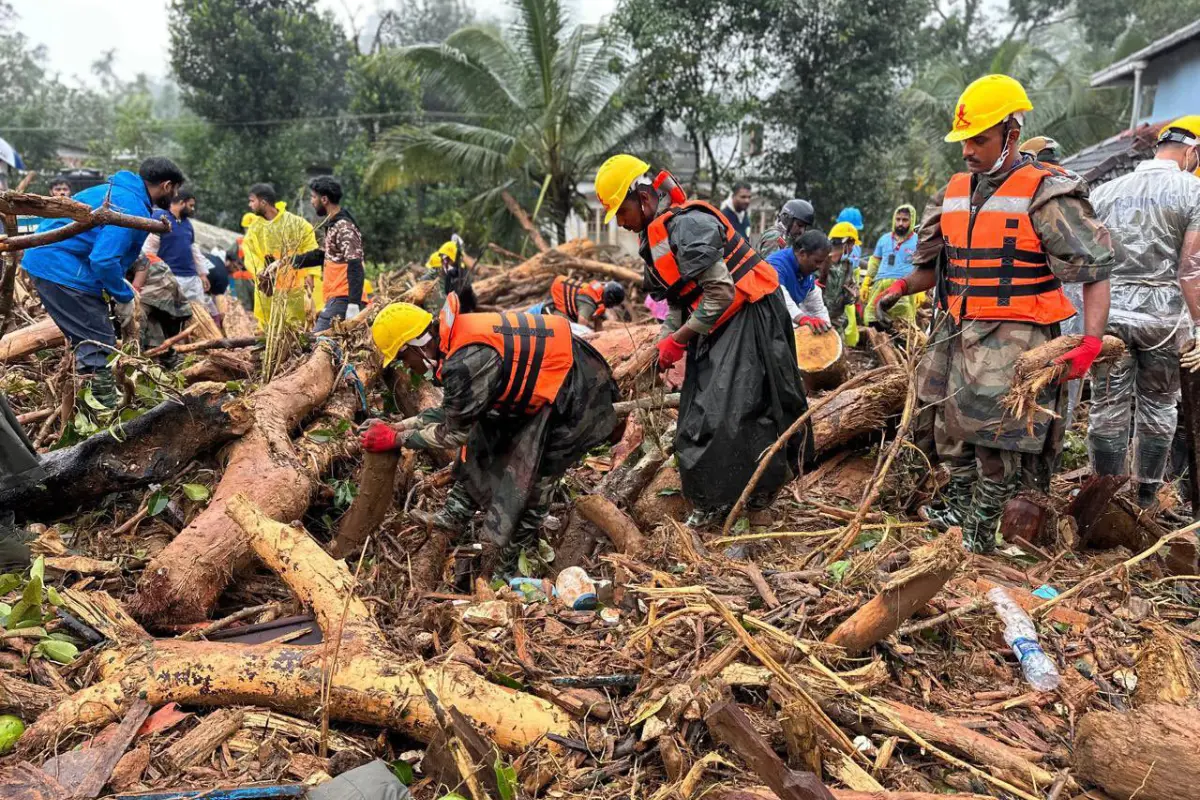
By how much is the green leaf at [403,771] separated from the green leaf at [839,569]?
1590 mm

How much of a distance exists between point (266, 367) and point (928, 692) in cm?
405

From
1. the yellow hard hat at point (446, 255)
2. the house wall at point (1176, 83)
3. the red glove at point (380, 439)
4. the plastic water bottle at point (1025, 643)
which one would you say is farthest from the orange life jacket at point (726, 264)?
the house wall at point (1176, 83)

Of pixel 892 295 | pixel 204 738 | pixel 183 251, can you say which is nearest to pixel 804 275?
pixel 892 295

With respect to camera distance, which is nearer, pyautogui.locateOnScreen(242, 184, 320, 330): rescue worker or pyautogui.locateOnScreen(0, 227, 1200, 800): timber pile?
pyautogui.locateOnScreen(0, 227, 1200, 800): timber pile

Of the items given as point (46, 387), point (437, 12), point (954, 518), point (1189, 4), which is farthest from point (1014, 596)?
point (437, 12)

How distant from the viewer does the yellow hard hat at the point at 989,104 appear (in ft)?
10.0

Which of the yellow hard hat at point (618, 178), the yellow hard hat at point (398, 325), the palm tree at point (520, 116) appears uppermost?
the palm tree at point (520, 116)

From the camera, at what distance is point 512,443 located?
373 cm

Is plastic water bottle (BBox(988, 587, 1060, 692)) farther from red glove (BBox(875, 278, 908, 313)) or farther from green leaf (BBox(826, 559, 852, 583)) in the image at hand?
red glove (BBox(875, 278, 908, 313))

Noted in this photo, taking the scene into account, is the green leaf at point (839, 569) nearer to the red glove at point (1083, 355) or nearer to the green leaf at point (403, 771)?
the red glove at point (1083, 355)

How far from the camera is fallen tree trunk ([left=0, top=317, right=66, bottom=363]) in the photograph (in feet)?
17.7

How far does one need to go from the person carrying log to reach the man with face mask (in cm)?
163

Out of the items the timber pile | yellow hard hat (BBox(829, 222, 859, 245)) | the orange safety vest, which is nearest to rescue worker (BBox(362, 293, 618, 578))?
the timber pile

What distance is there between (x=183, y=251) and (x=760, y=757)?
21.2 ft
